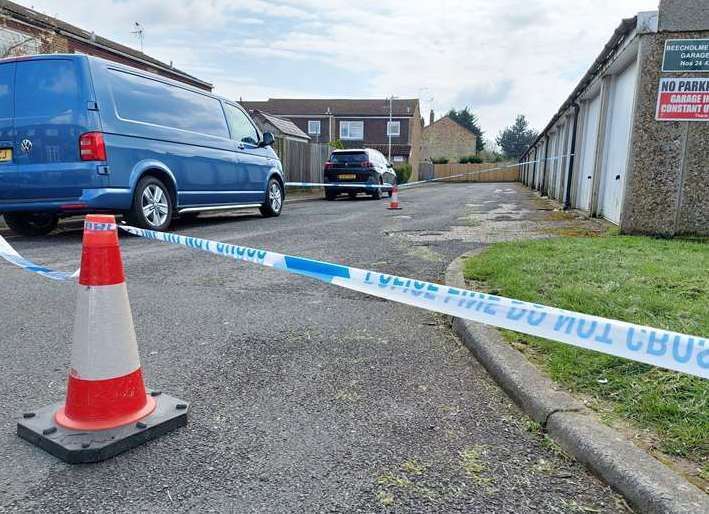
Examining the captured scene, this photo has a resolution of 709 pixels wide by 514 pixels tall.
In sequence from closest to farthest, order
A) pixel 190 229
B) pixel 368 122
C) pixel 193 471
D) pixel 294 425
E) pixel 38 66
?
pixel 193 471, pixel 294 425, pixel 38 66, pixel 190 229, pixel 368 122

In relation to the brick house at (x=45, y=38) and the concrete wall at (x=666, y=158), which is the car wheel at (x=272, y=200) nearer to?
the concrete wall at (x=666, y=158)

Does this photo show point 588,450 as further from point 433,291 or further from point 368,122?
point 368,122

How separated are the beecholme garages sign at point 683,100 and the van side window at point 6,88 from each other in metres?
8.36

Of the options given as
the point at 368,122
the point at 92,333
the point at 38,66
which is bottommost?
the point at 92,333

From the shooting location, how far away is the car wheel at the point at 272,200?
10828 millimetres

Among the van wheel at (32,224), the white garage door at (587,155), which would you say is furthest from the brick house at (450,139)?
the van wheel at (32,224)

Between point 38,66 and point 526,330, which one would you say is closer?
point 526,330

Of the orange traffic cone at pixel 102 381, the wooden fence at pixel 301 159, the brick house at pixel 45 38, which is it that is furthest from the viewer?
the wooden fence at pixel 301 159

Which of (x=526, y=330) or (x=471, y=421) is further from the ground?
(x=526, y=330)

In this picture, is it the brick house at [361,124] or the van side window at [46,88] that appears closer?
the van side window at [46,88]

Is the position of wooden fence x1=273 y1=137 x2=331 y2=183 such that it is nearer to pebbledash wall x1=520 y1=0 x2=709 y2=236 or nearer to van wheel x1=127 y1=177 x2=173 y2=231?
van wheel x1=127 y1=177 x2=173 y2=231

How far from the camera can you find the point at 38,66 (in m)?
6.62

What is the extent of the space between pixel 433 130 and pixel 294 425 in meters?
70.5

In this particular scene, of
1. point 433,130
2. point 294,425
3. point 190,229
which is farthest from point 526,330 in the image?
point 433,130
